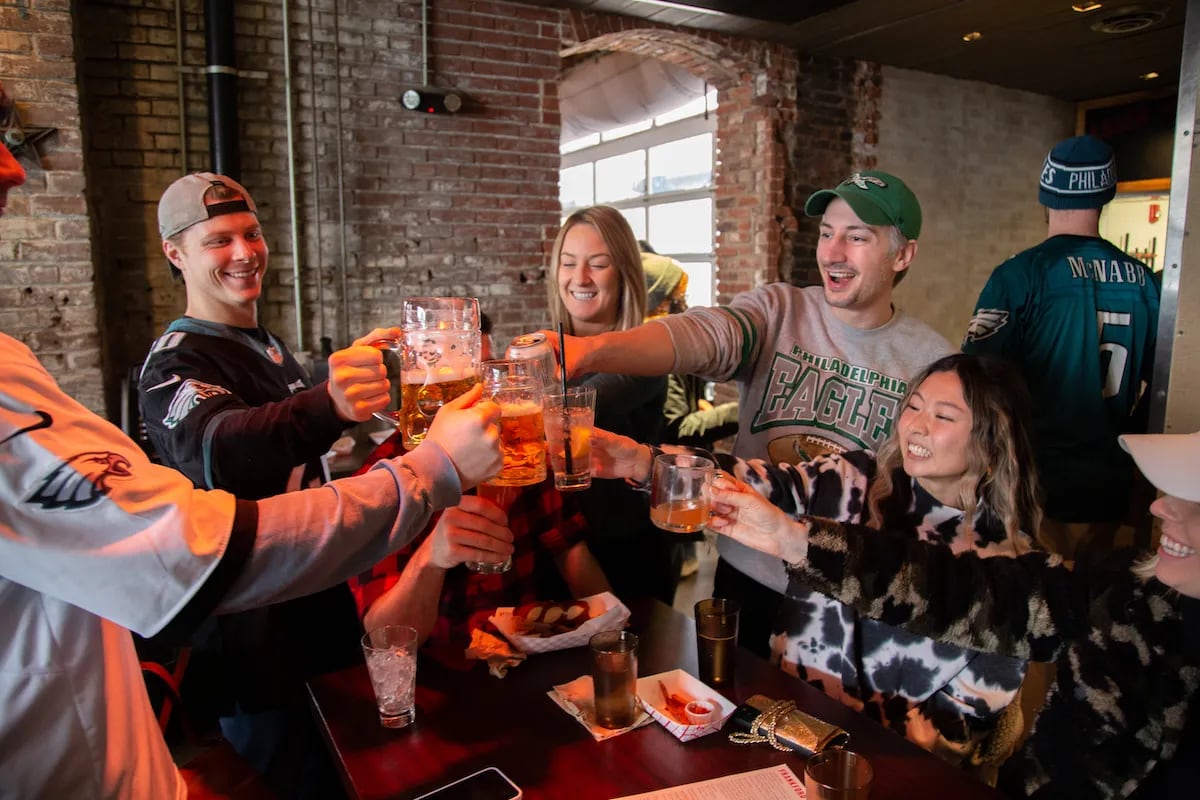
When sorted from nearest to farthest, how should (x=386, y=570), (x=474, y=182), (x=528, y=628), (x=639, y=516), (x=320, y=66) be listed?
(x=528, y=628)
(x=386, y=570)
(x=639, y=516)
(x=320, y=66)
(x=474, y=182)

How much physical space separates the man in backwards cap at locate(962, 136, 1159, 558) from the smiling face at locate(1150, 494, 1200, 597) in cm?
118

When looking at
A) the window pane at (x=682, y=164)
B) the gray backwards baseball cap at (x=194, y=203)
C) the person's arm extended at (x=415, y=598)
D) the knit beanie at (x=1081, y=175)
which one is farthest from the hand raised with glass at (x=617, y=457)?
the window pane at (x=682, y=164)

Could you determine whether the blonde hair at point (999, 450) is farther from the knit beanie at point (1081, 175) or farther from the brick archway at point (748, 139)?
the brick archway at point (748, 139)

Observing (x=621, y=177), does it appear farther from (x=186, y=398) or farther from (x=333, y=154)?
(x=186, y=398)

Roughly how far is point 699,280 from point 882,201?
22.4 feet

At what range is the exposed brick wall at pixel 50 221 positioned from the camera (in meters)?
3.29

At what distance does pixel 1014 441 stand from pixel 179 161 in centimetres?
378

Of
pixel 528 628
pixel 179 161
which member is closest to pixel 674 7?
pixel 179 161

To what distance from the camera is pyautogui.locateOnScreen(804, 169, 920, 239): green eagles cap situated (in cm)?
202

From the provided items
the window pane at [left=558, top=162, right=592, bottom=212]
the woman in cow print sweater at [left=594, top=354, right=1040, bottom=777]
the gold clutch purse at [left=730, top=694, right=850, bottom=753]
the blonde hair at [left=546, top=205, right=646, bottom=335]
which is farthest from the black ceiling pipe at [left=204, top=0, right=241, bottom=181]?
the window pane at [left=558, top=162, right=592, bottom=212]

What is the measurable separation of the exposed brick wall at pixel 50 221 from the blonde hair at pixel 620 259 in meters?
2.21

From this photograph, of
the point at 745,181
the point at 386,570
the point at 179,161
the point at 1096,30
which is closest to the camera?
the point at 386,570

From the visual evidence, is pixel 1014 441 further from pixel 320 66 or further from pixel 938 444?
pixel 320 66

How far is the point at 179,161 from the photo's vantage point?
386 cm
